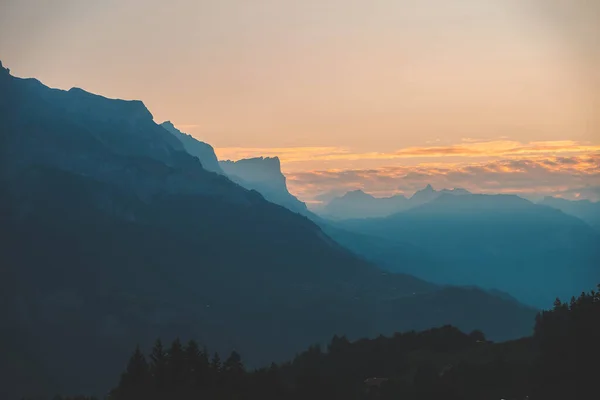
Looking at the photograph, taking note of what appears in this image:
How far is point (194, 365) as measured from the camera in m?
79.8

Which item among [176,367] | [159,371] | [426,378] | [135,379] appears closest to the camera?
[135,379]

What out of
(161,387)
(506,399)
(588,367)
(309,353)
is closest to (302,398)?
(161,387)

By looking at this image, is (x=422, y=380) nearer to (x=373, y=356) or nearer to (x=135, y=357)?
(x=135, y=357)

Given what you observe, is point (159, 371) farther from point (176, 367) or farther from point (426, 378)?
point (426, 378)

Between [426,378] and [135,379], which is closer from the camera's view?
[135,379]

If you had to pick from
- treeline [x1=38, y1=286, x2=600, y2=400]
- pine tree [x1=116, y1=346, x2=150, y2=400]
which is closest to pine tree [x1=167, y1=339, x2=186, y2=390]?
treeline [x1=38, y1=286, x2=600, y2=400]

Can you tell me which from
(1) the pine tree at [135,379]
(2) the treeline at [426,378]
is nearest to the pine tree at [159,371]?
(2) the treeline at [426,378]

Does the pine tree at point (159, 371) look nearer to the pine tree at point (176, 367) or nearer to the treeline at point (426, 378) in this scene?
the treeline at point (426, 378)

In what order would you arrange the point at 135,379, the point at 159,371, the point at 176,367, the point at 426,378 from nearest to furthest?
the point at 135,379, the point at 159,371, the point at 176,367, the point at 426,378

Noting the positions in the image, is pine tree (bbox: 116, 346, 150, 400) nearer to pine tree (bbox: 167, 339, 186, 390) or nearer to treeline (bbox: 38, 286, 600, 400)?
treeline (bbox: 38, 286, 600, 400)

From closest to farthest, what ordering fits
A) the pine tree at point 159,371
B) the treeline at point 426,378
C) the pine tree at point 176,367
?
1. the treeline at point 426,378
2. the pine tree at point 159,371
3. the pine tree at point 176,367

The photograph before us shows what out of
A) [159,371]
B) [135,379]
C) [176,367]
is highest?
[176,367]

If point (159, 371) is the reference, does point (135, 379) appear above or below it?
below

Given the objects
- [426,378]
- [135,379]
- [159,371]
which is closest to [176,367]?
[159,371]
